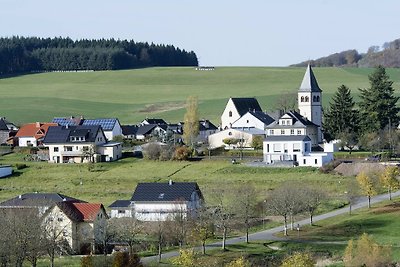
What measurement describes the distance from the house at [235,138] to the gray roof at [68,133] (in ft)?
32.6

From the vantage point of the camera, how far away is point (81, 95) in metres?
138

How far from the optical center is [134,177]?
236 feet

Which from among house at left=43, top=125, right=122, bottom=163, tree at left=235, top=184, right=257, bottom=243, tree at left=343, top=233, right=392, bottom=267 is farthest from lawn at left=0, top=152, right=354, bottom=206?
tree at left=343, top=233, right=392, bottom=267

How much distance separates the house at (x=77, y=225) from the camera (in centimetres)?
4981

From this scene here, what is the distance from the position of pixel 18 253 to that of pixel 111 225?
742 centimetres

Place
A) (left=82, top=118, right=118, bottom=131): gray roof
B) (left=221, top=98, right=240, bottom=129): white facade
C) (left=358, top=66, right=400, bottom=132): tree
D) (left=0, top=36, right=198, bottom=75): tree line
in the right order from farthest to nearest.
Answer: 1. (left=0, top=36, right=198, bottom=75): tree line
2. (left=221, top=98, right=240, bottom=129): white facade
3. (left=82, top=118, right=118, bottom=131): gray roof
4. (left=358, top=66, right=400, bottom=132): tree

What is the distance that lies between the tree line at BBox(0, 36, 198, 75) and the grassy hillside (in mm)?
6449

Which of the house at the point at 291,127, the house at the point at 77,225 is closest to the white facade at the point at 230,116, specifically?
the house at the point at 291,127

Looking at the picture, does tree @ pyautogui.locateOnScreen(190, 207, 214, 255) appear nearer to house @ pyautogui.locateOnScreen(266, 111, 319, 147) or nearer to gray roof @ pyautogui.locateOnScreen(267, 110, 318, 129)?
house @ pyautogui.locateOnScreen(266, 111, 319, 147)

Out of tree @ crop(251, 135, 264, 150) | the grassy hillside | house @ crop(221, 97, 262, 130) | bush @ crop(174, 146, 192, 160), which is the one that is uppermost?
the grassy hillside

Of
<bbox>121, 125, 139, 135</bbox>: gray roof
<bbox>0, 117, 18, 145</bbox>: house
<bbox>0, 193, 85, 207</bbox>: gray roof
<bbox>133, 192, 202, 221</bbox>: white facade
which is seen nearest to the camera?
<bbox>0, 193, 85, 207</bbox>: gray roof

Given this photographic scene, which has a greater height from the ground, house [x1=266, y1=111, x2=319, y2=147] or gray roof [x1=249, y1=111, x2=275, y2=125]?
gray roof [x1=249, y1=111, x2=275, y2=125]

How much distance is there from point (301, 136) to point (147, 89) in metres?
67.6

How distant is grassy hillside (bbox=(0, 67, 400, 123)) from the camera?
400 feet
